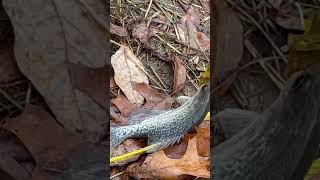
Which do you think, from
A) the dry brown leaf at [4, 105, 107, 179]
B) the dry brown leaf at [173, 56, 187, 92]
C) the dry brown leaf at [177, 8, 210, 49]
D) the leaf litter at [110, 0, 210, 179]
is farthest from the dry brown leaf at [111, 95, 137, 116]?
the dry brown leaf at [4, 105, 107, 179]

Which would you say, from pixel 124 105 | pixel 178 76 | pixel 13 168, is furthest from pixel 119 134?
pixel 13 168

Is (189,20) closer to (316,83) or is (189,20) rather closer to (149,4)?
(149,4)

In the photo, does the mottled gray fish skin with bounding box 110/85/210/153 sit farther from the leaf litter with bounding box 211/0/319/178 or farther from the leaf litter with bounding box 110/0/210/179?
the leaf litter with bounding box 211/0/319/178

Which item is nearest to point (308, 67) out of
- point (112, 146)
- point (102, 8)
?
point (102, 8)

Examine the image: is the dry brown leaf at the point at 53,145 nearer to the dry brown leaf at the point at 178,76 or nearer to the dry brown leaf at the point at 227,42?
the dry brown leaf at the point at 227,42

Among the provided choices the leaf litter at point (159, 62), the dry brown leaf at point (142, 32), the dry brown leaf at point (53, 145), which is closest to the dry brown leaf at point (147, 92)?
the leaf litter at point (159, 62)

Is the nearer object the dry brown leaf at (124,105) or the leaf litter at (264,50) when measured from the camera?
the leaf litter at (264,50)

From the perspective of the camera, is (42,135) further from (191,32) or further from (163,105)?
(191,32)
